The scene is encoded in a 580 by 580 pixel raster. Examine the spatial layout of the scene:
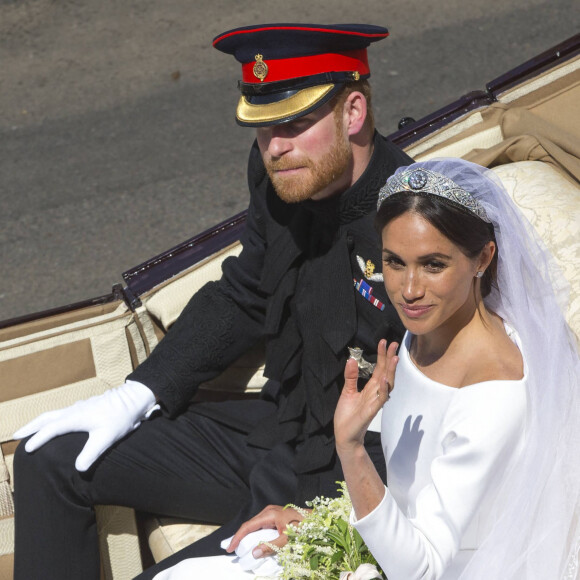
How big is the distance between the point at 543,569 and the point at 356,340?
84cm

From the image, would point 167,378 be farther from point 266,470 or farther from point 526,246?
point 526,246

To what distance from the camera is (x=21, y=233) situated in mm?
5141

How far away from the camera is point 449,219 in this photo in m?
1.84

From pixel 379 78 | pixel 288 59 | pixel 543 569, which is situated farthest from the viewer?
pixel 379 78

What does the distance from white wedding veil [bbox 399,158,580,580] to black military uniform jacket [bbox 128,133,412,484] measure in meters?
0.51

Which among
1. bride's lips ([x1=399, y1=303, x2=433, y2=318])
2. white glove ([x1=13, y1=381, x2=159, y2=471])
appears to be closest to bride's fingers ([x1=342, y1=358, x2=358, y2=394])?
bride's lips ([x1=399, y1=303, x2=433, y2=318])

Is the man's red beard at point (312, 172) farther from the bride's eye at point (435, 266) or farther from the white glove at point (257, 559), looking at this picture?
the white glove at point (257, 559)

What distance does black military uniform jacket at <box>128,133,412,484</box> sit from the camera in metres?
2.51

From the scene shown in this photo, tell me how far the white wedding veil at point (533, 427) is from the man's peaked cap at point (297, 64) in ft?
1.71

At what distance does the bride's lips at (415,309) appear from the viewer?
6.20 ft

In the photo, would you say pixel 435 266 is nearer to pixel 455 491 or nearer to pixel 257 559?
pixel 455 491

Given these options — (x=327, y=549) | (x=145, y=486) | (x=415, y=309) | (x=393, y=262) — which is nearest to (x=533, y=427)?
(x=415, y=309)

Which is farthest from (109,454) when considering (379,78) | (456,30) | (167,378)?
(456,30)

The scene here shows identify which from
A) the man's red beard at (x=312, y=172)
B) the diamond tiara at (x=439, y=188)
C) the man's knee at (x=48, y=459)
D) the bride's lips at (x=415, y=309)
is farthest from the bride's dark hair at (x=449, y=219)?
the man's knee at (x=48, y=459)
